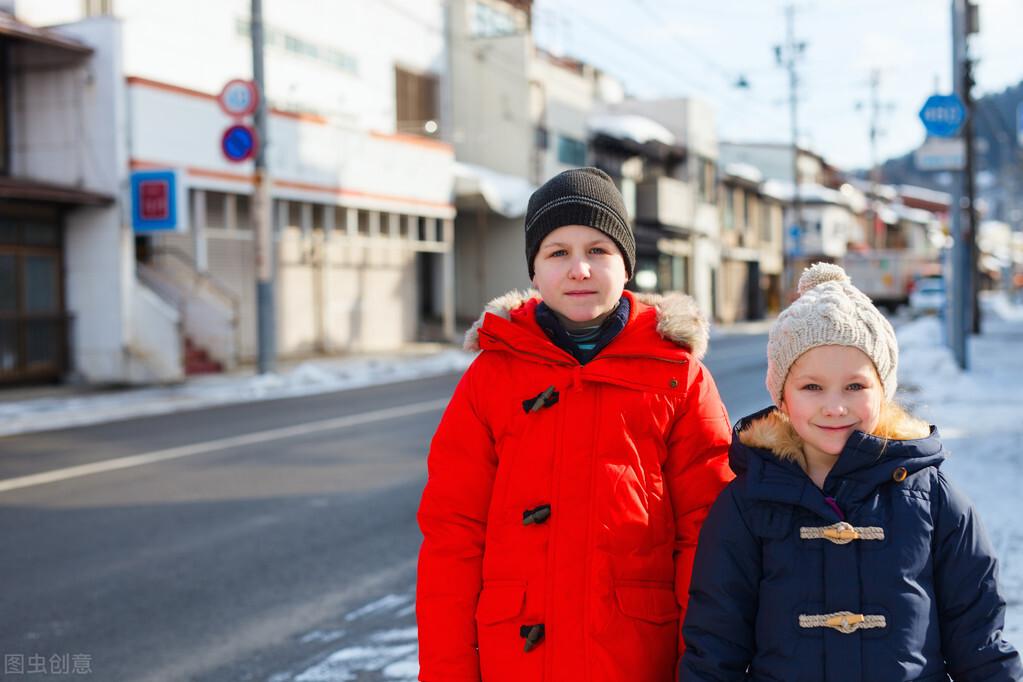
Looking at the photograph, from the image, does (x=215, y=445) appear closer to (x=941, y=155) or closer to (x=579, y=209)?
(x=579, y=209)

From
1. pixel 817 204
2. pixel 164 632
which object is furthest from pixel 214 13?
pixel 817 204

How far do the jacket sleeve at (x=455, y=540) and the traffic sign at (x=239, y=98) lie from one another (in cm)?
1704

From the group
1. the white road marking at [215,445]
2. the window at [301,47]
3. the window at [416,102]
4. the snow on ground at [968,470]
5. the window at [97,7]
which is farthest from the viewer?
the window at [416,102]

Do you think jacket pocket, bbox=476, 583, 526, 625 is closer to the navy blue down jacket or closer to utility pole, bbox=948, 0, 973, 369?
the navy blue down jacket

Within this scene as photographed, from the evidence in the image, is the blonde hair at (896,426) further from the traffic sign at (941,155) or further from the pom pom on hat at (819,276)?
the traffic sign at (941,155)

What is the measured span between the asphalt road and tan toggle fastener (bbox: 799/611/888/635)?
301 centimetres

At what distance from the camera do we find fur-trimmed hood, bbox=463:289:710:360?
8.18 ft

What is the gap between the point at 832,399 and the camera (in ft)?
7.63

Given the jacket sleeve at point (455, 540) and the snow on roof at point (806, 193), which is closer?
the jacket sleeve at point (455, 540)

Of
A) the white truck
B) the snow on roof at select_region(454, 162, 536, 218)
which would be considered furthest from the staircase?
the white truck

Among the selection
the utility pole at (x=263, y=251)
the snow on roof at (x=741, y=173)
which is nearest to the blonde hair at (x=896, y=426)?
the utility pole at (x=263, y=251)

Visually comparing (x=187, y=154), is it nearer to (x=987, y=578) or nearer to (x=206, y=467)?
(x=206, y=467)

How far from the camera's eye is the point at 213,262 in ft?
72.7

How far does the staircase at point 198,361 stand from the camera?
19.7m
